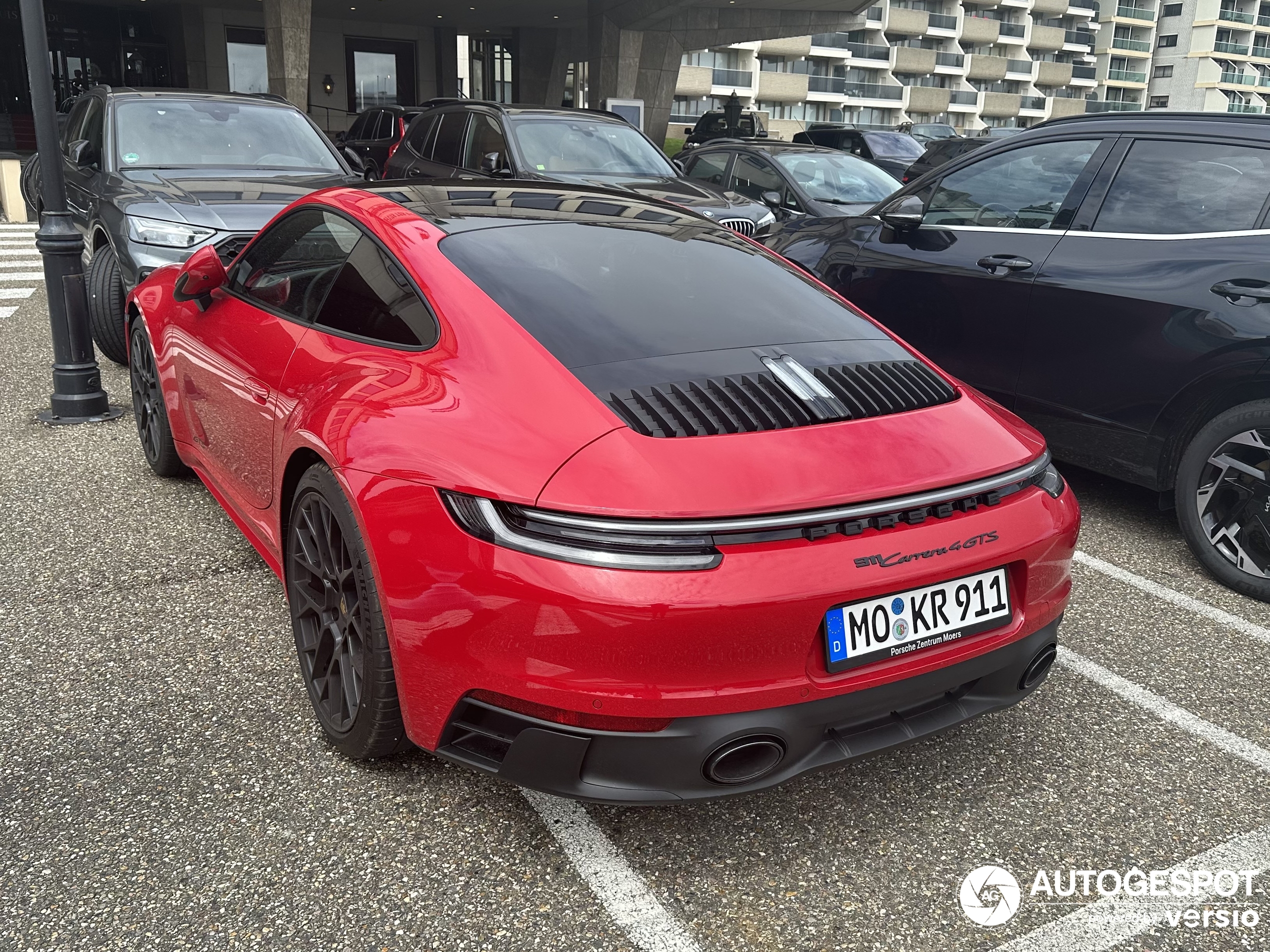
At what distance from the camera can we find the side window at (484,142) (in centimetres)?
905

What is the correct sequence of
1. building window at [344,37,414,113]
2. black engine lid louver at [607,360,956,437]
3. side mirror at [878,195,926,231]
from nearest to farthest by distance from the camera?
black engine lid louver at [607,360,956,437], side mirror at [878,195,926,231], building window at [344,37,414,113]

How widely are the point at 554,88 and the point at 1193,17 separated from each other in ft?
272

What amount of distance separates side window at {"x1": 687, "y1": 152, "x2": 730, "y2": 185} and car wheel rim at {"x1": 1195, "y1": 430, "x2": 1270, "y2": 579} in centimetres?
769

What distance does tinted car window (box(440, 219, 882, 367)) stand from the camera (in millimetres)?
2611

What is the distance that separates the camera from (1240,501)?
157 inches

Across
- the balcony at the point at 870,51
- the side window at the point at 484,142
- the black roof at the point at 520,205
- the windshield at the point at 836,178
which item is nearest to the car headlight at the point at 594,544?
the black roof at the point at 520,205

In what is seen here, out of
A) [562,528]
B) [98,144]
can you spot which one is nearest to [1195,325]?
[562,528]

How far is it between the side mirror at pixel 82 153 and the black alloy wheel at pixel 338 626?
579 centimetres

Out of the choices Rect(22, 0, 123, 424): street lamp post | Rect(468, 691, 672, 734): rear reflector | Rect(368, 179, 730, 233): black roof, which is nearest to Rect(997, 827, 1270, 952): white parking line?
Rect(468, 691, 672, 734): rear reflector

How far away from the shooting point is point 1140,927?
2.24 meters

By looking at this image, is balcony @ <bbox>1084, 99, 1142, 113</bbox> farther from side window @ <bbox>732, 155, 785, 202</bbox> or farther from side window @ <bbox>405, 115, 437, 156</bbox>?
side window @ <bbox>405, 115, 437, 156</bbox>

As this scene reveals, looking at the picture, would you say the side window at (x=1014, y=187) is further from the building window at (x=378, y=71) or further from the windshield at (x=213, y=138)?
the building window at (x=378, y=71)

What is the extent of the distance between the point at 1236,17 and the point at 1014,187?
4370 inches

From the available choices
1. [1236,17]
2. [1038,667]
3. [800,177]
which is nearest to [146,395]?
[1038,667]
